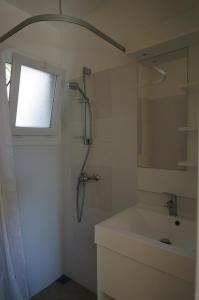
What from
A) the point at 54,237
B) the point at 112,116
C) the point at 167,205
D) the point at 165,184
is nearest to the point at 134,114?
the point at 112,116

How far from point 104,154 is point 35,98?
36.1 inches

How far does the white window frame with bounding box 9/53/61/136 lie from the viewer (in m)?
1.78

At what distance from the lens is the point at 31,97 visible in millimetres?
2037

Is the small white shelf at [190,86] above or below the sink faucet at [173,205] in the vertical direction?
above

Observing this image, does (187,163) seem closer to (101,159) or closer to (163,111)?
(163,111)

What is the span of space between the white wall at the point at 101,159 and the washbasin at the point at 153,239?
242 millimetres

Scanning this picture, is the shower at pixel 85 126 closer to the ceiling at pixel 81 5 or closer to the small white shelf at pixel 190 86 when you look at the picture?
the ceiling at pixel 81 5

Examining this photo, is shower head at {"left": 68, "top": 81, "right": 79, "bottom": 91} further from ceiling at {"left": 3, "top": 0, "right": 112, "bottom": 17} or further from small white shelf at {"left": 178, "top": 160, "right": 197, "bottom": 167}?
small white shelf at {"left": 178, "top": 160, "right": 197, "bottom": 167}

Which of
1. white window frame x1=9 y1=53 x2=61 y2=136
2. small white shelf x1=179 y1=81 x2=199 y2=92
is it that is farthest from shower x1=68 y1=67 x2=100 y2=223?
small white shelf x1=179 y1=81 x2=199 y2=92

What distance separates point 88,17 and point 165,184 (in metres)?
1.72

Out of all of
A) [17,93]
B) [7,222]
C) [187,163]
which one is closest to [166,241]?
[187,163]

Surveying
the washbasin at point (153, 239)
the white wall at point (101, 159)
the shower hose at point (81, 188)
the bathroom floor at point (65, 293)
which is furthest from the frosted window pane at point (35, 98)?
the bathroom floor at point (65, 293)

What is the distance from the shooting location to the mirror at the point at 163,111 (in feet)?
4.96

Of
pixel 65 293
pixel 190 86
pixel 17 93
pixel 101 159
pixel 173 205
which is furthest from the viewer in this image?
pixel 65 293
